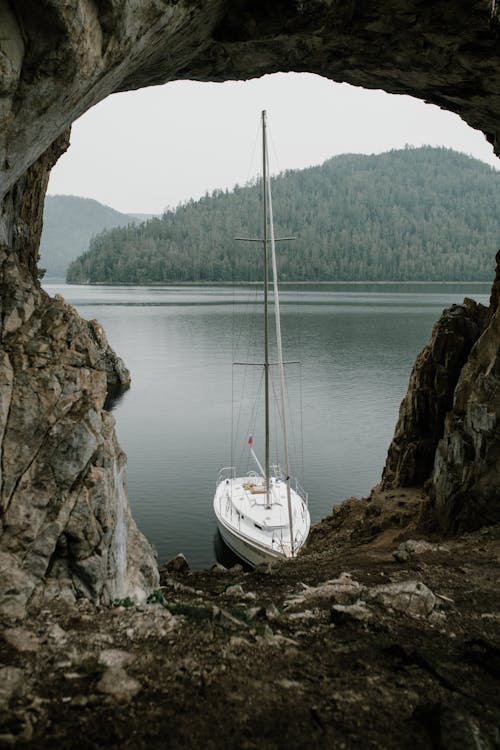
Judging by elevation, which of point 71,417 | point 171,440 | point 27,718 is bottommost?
point 171,440

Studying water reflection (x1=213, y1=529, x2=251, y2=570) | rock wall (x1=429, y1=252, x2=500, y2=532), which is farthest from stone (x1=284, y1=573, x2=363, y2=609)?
water reflection (x1=213, y1=529, x2=251, y2=570)

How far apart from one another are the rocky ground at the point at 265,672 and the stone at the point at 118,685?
0.01 meters

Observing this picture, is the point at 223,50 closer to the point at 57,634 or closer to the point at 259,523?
the point at 57,634

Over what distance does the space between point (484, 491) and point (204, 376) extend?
40384mm

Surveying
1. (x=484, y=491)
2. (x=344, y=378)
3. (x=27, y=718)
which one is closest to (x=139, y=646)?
(x=27, y=718)

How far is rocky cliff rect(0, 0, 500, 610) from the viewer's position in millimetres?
6672

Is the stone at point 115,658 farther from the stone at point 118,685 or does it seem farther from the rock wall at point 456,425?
the rock wall at point 456,425

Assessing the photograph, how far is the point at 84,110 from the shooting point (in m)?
8.50

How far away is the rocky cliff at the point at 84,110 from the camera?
667cm

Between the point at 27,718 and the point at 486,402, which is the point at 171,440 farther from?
the point at 27,718

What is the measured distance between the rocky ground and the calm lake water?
12290 mm

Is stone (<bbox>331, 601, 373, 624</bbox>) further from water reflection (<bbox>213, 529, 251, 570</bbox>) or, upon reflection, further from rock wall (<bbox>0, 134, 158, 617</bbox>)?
water reflection (<bbox>213, 529, 251, 570</bbox>)

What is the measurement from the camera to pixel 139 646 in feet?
20.7

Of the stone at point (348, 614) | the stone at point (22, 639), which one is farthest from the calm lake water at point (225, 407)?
the stone at point (22, 639)
